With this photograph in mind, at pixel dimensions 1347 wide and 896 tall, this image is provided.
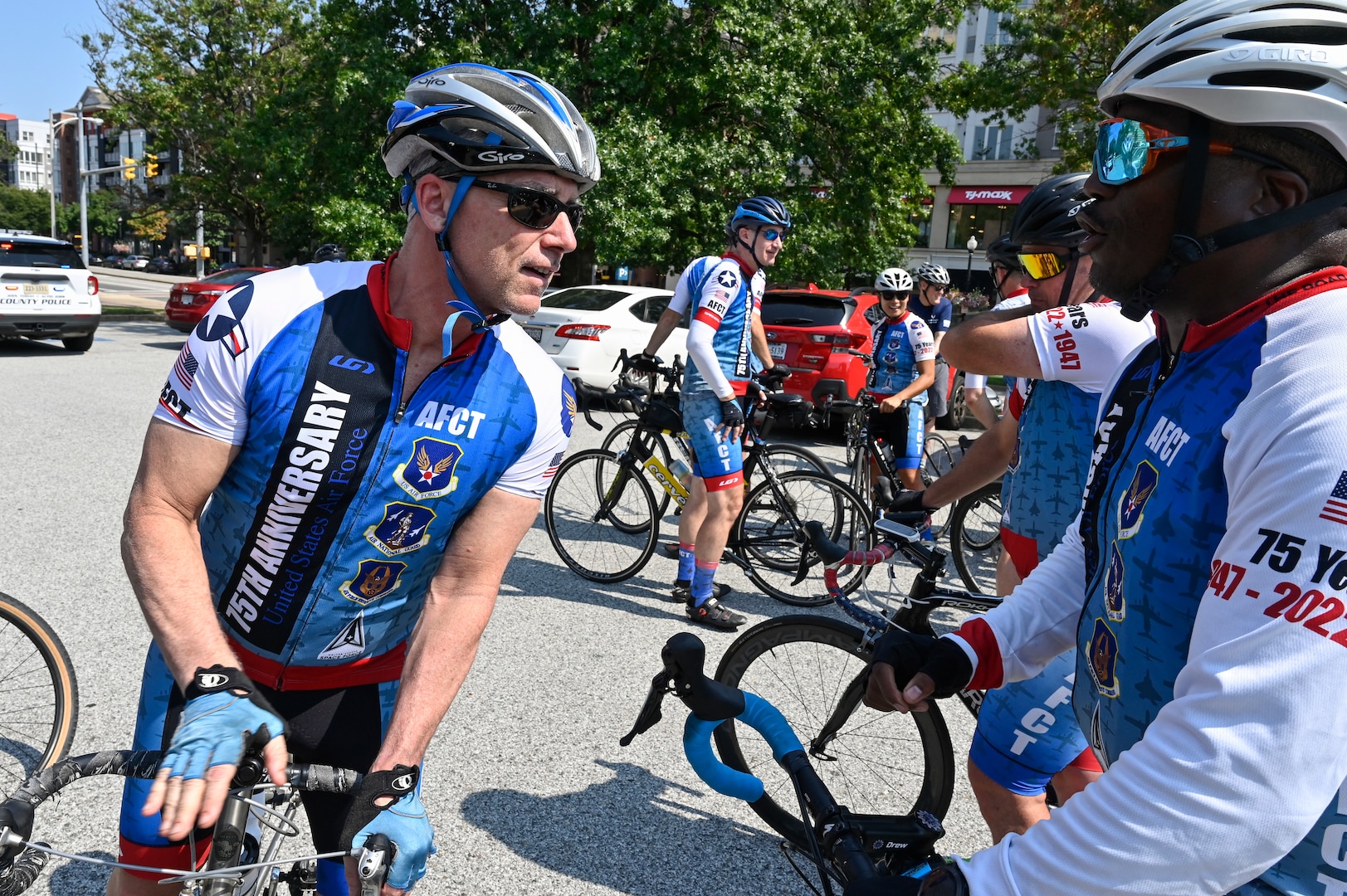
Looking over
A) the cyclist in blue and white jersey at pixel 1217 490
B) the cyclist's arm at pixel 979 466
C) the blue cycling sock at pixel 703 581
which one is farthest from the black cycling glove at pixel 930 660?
the blue cycling sock at pixel 703 581

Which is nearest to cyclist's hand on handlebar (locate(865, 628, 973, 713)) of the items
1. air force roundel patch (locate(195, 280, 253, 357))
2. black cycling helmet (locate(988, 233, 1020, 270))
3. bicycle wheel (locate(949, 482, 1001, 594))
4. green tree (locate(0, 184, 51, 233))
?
air force roundel patch (locate(195, 280, 253, 357))

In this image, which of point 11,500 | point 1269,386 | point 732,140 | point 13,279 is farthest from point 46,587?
point 732,140

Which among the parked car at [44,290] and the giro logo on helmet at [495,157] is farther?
the parked car at [44,290]

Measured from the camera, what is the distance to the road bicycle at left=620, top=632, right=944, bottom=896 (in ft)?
7.14

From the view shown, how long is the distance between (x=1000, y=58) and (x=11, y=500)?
19.2 metres

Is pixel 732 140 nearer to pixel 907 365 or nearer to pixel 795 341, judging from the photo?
pixel 795 341

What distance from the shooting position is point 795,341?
11.1 metres

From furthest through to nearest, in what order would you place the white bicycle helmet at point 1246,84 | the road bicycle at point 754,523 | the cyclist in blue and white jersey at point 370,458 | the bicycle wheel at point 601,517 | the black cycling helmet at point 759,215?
the bicycle wheel at point 601,517 → the road bicycle at point 754,523 → the black cycling helmet at point 759,215 → the cyclist in blue and white jersey at point 370,458 → the white bicycle helmet at point 1246,84

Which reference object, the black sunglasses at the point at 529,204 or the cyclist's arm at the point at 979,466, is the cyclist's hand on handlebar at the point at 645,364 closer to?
the cyclist's arm at the point at 979,466

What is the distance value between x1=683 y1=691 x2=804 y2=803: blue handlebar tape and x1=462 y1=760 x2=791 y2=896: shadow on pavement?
878 mm

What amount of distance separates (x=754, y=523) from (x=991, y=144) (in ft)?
135

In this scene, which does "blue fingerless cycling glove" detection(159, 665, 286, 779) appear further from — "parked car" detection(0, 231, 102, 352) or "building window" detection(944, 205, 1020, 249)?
"building window" detection(944, 205, 1020, 249)

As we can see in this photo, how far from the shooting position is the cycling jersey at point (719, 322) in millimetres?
5453

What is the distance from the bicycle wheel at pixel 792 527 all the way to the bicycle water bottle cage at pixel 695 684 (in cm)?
379
